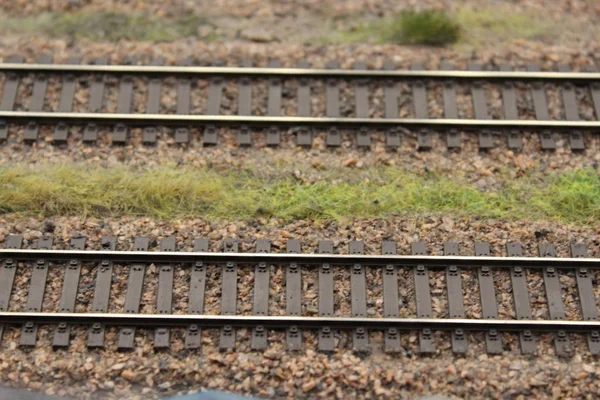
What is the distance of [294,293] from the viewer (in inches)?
392

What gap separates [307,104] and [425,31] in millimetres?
2086

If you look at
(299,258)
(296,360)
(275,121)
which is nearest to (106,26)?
(275,121)

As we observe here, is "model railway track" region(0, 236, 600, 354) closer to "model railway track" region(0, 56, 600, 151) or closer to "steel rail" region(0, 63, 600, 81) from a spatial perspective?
"model railway track" region(0, 56, 600, 151)

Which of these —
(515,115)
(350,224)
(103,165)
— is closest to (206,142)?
(103,165)

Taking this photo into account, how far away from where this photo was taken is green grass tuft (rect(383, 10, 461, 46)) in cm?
1225

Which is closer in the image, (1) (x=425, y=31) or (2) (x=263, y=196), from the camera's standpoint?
(2) (x=263, y=196)

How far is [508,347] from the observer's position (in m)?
9.72

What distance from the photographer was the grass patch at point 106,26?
12383mm

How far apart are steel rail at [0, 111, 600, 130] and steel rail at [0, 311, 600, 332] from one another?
270 cm

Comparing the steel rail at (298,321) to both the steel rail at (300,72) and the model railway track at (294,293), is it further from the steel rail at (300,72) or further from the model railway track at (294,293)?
the steel rail at (300,72)

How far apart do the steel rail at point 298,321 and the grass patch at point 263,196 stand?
1.37 meters

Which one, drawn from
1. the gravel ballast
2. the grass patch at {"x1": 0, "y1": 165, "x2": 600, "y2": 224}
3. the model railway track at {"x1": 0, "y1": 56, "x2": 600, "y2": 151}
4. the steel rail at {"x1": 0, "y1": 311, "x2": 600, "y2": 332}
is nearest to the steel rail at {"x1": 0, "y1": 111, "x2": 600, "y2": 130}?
the model railway track at {"x1": 0, "y1": 56, "x2": 600, "y2": 151}

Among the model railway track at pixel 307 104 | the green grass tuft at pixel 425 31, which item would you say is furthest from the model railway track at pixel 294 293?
the green grass tuft at pixel 425 31

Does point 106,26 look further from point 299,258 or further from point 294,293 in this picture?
point 294,293
